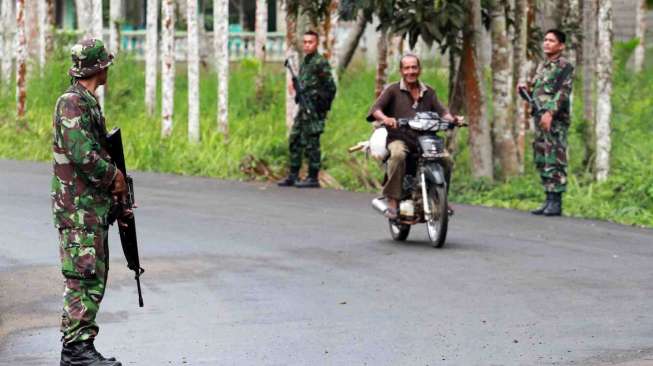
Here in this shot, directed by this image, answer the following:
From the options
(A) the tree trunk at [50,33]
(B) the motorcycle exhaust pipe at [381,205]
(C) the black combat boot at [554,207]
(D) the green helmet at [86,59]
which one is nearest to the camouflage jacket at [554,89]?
(C) the black combat boot at [554,207]

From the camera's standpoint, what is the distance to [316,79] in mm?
20453

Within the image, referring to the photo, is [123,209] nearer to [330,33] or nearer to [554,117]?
[554,117]

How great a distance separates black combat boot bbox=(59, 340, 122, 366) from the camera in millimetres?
8688

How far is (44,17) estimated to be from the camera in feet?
107

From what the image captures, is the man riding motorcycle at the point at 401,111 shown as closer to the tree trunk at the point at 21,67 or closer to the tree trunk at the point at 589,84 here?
the tree trunk at the point at 589,84

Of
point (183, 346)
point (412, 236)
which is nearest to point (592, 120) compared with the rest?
point (412, 236)

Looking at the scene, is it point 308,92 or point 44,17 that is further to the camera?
point 44,17

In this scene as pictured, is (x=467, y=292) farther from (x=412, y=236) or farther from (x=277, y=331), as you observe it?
(x=412, y=236)

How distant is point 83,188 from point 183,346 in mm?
1344

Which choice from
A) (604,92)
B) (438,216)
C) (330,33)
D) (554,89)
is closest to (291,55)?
(330,33)

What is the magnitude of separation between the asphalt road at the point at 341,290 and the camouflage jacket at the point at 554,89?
47.0 inches

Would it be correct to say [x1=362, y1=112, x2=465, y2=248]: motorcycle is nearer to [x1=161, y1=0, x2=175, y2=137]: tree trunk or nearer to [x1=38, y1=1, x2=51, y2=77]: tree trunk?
[x1=161, y1=0, x2=175, y2=137]: tree trunk

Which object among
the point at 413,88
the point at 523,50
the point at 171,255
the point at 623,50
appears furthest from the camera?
the point at 623,50

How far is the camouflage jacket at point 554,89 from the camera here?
1756 centimetres
